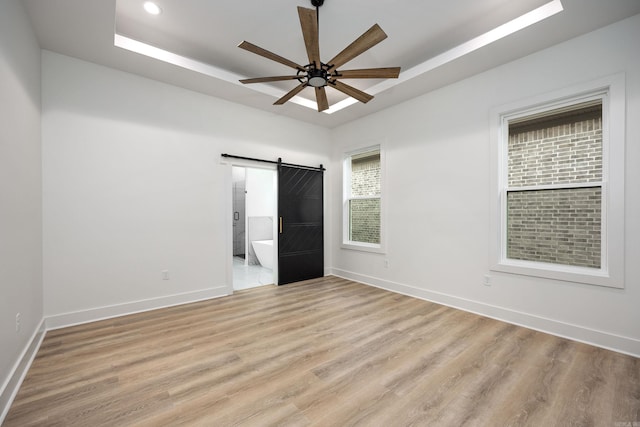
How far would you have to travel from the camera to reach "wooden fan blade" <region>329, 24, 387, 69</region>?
2033 millimetres

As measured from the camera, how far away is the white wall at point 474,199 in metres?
2.45

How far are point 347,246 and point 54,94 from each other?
4.54 metres

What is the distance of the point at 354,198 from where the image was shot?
5.24 metres

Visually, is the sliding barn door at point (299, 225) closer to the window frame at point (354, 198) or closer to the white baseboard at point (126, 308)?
the window frame at point (354, 198)

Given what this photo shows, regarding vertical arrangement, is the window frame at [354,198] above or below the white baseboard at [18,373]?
above

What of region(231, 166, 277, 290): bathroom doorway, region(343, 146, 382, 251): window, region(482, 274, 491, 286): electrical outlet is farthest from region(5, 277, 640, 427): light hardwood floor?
region(231, 166, 277, 290): bathroom doorway

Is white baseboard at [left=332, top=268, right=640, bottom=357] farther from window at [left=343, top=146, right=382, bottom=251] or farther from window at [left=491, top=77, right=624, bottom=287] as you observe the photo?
window at [left=343, top=146, right=382, bottom=251]

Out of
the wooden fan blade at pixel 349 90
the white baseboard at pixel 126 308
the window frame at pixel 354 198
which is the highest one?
the wooden fan blade at pixel 349 90

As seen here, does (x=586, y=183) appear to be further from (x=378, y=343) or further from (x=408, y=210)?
(x=378, y=343)

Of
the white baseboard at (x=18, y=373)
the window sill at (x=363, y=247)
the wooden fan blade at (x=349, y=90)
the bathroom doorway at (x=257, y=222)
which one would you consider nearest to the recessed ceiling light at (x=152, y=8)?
the wooden fan blade at (x=349, y=90)

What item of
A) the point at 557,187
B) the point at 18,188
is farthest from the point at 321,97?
the point at 18,188

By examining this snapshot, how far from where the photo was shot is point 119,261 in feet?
10.8

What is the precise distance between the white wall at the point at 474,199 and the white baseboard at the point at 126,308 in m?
2.56

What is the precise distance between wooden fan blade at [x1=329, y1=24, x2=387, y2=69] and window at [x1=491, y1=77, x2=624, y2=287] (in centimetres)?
202
